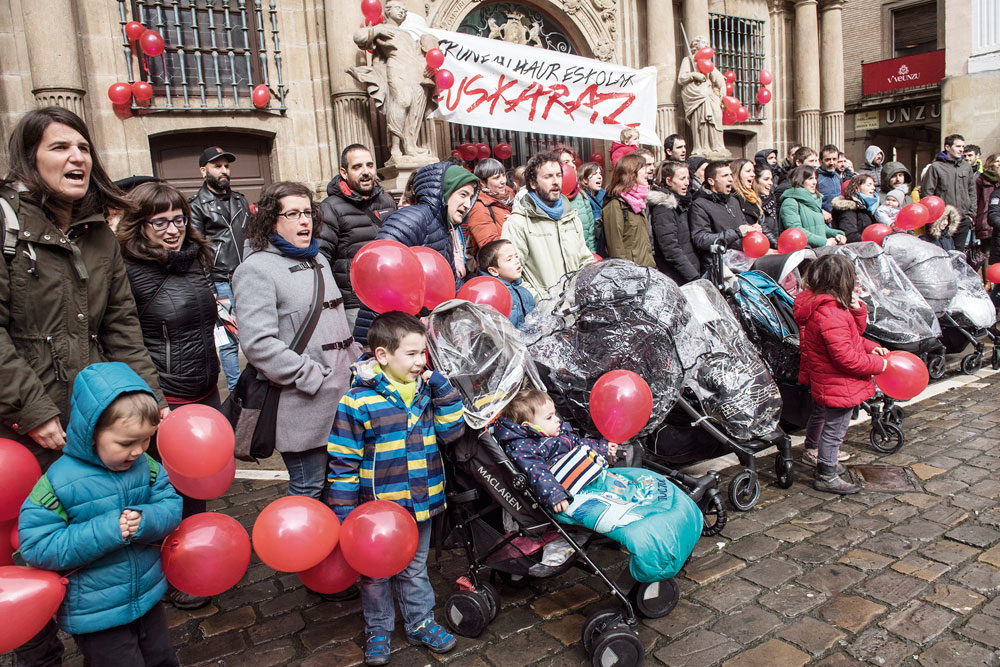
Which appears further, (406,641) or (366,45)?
(366,45)

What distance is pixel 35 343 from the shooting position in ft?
8.39

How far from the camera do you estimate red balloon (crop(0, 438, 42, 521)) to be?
2266 millimetres

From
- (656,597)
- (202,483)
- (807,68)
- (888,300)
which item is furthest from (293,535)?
(807,68)

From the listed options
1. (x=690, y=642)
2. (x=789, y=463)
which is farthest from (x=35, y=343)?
(x=789, y=463)

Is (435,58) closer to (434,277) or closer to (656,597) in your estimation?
(434,277)

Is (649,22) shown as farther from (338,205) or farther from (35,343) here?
(35,343)

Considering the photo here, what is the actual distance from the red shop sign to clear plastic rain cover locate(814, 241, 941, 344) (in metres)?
23.1

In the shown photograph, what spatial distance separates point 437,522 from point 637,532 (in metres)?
0.85

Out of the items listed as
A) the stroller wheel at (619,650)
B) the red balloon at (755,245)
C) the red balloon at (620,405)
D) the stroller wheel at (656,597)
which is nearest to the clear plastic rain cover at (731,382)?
the red balloon at (620,405)

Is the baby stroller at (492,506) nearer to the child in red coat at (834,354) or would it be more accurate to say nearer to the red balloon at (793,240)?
the child in red coat at (834,354)

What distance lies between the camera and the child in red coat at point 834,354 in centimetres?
407

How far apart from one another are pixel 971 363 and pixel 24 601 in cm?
714

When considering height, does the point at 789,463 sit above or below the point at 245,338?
below

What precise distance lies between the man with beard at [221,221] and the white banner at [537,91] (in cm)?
343
